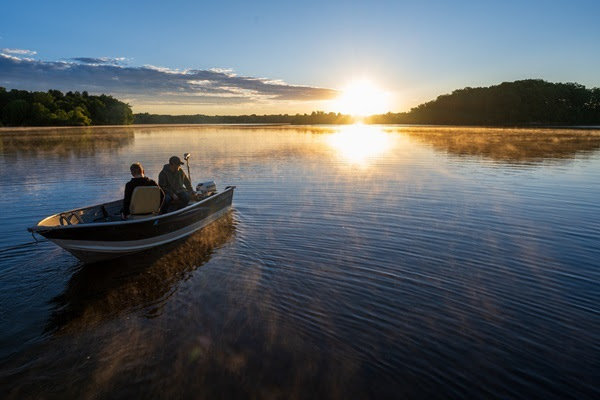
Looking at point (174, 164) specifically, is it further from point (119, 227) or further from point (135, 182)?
point (119, 227)

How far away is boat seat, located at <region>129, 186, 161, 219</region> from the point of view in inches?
354

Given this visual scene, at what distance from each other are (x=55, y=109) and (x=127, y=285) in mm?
162698

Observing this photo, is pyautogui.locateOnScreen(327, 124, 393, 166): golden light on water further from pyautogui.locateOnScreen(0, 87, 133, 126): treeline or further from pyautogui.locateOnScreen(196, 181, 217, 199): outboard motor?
pyautogui.locateOnScreen(0, 87, 133, 126): treeline

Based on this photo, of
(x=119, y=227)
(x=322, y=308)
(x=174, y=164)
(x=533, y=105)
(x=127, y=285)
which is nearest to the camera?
(x=322, y=308)

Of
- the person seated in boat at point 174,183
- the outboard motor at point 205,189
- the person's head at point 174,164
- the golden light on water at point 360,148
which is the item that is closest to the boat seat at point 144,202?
the person seated in boat at point 174,183

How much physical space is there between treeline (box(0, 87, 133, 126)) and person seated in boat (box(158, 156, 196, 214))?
14682 cm

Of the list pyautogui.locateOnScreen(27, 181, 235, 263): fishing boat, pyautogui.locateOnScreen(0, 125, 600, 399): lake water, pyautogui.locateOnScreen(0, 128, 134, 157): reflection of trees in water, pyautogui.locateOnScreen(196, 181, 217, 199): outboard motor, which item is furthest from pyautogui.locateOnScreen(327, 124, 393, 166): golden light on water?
pyautogui.locateOnScreen(0, 128, 134, 157): reflection of trees in water

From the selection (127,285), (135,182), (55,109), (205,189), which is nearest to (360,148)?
(205,189)

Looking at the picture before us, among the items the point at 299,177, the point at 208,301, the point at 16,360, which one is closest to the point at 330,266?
the point at 208,301

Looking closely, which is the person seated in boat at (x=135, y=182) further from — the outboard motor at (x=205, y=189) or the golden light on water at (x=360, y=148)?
the golden light on water at (x=360, y=148)

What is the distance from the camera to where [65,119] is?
445 feet

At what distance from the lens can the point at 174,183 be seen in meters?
11.2

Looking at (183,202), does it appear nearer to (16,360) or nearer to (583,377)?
(16,360)

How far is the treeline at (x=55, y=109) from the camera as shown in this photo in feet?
405
